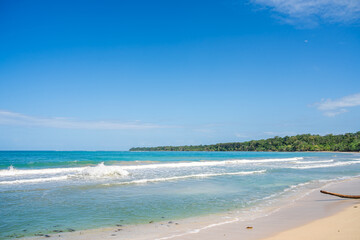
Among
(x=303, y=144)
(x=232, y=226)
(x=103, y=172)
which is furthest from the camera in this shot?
(x=303, y=144)

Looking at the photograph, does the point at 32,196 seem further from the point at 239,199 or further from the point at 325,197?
the point at 325,197

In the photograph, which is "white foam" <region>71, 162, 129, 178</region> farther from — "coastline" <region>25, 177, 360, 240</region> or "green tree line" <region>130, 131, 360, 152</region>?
"green tree line" <region>130, 131, 360, 152</region>

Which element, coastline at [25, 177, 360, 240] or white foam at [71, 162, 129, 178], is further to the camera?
white foam at [71, 162, 129, 178]

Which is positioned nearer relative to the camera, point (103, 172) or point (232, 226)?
point (232, 226)

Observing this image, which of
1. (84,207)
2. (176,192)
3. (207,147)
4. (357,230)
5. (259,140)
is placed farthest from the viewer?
(207,147)

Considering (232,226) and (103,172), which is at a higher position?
(232,226)

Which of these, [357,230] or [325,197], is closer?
[357,230]

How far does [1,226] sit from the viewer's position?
7059 millimetres

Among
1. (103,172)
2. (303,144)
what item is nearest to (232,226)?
(103,172)

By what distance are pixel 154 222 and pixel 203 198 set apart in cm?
394

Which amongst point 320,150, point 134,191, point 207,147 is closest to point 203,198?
point 134,191

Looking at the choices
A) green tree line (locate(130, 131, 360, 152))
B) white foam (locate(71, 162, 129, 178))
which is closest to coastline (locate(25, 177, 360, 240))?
white foam (locate(71, 162, 129, 178))

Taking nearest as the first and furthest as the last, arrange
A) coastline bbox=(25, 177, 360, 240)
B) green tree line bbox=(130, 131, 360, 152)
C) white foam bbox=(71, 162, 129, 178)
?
coastline bbox=(25, 177, 360, 240), white foam bbox=(71, 162, 129, 178), green tree line bbox=(130, 131, 360, 152)

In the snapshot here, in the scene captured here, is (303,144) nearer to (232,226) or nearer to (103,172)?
(103,172)
